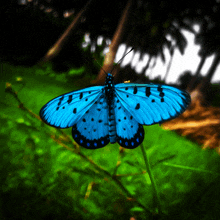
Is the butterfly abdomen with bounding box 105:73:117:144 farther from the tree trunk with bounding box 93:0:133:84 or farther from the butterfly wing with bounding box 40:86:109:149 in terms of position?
the tree trunk with bounding box 93:0:133:84

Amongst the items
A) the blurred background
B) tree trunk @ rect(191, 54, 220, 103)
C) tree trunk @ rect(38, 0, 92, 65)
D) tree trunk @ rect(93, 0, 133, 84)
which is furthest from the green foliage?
tree trunk @ rect(38, 0, 92, 65)

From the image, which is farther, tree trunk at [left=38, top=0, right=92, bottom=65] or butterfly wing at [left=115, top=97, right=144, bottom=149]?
tree trunk at [left=38, top=0, right=92, bottom=65]

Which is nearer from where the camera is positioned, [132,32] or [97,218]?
[97,218]

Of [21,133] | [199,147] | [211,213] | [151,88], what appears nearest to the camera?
[151,88]

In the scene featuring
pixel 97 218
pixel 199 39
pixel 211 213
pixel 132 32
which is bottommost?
pixel 97 218

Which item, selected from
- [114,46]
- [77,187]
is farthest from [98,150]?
[114,46]

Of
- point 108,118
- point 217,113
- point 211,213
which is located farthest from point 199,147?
point 108,118

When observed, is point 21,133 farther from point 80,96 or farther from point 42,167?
point 80,96
